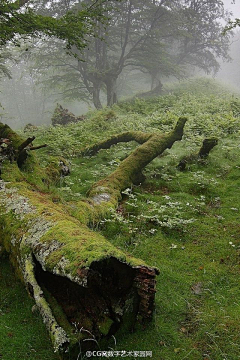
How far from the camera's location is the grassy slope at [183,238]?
287 cm

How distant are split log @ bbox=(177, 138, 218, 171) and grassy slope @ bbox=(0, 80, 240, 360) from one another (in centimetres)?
25

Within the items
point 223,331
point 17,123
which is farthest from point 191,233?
point 17,123

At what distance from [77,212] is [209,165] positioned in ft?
16.2

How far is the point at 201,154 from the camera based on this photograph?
28.5ft

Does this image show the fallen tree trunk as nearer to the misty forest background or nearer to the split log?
the misty forest background

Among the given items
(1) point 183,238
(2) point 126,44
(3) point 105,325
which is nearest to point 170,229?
(1) point 183,238

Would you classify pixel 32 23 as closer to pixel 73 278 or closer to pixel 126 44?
pixel 73 278

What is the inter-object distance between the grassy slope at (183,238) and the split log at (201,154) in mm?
252

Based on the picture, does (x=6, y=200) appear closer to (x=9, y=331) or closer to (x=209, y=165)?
(x=9, y=331)

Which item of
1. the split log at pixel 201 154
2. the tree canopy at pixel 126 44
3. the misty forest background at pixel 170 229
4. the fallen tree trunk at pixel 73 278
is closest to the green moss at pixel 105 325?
the fallen tree trunk at pixel 73 278

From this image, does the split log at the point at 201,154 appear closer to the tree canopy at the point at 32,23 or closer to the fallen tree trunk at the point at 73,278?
the tree canopy at the point at 32,23

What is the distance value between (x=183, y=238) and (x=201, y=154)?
4.53 m

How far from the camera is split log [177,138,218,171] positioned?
818cm

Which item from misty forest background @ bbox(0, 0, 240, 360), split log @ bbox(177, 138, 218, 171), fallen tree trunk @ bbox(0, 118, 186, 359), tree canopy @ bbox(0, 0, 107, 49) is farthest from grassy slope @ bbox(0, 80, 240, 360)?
tree canopy @ bbox(0, 0, 107, 49)
